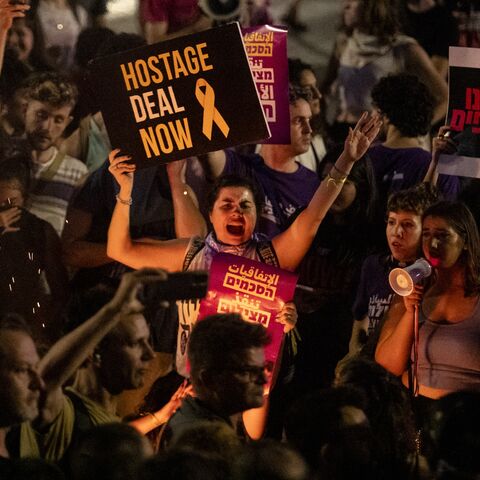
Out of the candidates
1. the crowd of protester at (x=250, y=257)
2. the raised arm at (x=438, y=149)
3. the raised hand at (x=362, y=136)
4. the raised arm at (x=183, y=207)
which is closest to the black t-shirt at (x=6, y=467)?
the crowd of protester at (x=250, y=257)

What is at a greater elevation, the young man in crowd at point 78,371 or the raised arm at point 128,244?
the raised arm at point 128,244

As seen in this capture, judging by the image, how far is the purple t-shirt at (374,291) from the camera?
489 cm

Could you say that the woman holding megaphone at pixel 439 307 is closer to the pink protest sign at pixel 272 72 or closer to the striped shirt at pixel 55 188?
the pink protest sign at pixel 272 72

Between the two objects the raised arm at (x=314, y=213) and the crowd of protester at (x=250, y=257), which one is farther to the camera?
the raised arm at (x=314, y=213)

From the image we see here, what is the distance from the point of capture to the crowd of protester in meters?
4.62

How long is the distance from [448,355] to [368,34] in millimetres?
1600

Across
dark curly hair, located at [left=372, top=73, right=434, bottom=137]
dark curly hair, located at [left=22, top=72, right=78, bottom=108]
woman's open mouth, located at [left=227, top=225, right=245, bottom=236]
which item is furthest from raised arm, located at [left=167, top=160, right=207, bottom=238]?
dark curly hair, located at [left=372, top=73, right=434, bottom=137]

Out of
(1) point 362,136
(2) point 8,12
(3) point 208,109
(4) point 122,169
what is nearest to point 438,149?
(1) point 362,136

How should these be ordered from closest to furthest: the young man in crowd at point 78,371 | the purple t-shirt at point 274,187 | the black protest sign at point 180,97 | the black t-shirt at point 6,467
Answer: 1. the black t-shirt at point 6,467
2. the young man in crowd at point 78,371
3. the black protest sign at point 180,97
4. the purple t-shirt at point 274,187

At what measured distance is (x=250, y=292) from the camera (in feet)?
15.6

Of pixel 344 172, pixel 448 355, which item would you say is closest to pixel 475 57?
pixel 344 172

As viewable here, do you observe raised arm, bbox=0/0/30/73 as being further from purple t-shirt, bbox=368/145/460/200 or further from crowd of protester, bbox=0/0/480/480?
purple t-shirt, bbox=368/145/460/200

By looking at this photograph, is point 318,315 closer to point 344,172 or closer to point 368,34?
point 344,172

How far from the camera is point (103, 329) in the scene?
15.3 feet
